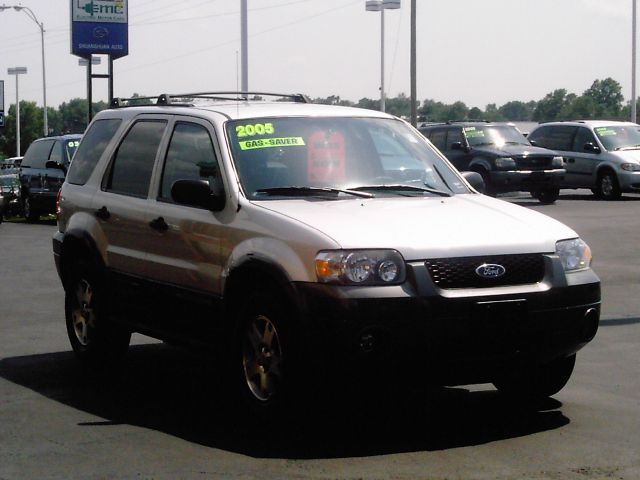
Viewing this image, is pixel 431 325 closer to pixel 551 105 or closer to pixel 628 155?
pixel 628 155

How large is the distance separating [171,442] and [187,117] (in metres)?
2.38

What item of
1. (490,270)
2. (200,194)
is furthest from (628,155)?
(490,270)

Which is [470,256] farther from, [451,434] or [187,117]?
[187,117]

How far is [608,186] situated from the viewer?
98.7ft

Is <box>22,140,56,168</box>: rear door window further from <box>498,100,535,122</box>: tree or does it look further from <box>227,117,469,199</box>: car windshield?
<box>498,100,535,122</box>: tree

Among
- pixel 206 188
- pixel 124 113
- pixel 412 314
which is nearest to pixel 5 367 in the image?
pixel 124 113

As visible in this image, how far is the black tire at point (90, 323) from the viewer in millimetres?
8945

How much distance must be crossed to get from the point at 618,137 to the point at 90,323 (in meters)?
23.5

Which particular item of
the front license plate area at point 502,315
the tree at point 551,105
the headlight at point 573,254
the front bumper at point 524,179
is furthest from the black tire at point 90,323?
the tree at point 551,105

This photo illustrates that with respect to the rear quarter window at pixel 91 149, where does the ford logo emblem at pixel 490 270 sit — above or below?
below

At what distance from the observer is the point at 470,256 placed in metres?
6.64

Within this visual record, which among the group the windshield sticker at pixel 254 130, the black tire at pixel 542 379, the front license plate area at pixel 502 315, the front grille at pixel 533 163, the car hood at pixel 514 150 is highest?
the windshield sticker at pixel 254 130

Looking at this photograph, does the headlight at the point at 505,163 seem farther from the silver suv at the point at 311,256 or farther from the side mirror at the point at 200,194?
the side mirror at the point at 200,194

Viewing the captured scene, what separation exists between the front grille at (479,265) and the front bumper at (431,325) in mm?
50
